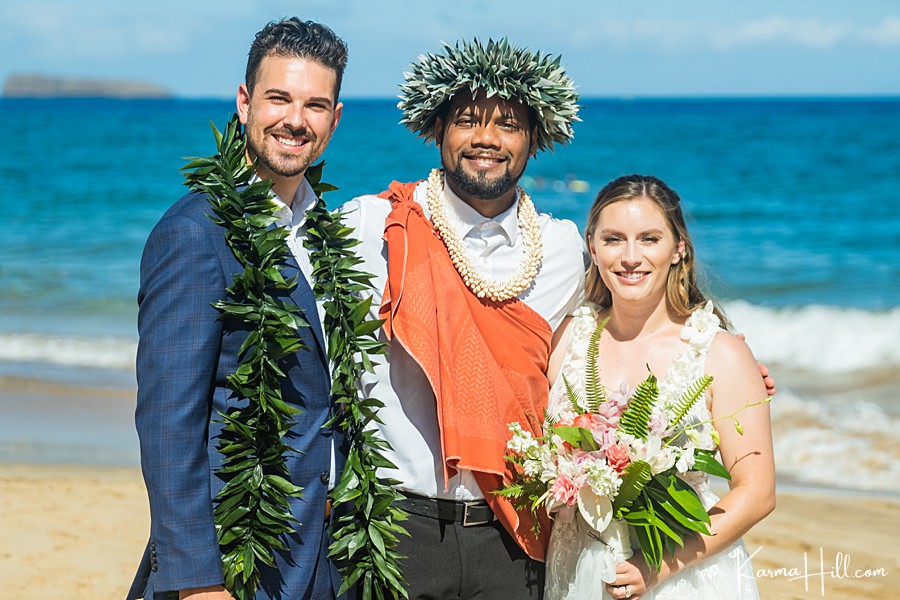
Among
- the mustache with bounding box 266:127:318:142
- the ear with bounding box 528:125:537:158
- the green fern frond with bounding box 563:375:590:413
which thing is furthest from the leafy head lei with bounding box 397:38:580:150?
the green fern frond with bounding box 563:375:590:413

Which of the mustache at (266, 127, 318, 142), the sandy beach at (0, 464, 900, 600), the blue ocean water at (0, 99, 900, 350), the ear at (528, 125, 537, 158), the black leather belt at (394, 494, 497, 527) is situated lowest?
the sandy beach at (0, 464, 900, 600)

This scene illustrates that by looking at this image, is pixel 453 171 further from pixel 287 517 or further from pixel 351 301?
pixel 287 517

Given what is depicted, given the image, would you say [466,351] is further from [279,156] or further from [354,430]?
[279,156]

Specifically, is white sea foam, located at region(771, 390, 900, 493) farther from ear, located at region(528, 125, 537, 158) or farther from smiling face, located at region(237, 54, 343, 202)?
smiling face, located at region(237, 54, 343, 202)

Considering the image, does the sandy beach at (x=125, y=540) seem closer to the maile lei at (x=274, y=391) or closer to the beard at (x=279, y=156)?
the maile lei at (x=274, y=391)

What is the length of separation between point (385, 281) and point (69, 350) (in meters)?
8.12

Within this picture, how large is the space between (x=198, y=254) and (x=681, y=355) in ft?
5.29

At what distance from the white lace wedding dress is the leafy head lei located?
88cm

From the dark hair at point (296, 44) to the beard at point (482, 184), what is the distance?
628mm

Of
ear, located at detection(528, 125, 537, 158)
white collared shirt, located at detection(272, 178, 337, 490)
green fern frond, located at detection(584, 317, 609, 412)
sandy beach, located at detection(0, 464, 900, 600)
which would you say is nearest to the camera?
white collared shirt, located at detection(272, 178, 337, 490)

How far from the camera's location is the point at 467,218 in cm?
362

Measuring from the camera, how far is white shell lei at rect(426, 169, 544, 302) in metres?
3.50

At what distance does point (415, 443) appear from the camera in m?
3.36

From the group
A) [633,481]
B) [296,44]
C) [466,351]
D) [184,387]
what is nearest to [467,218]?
[466,351]
